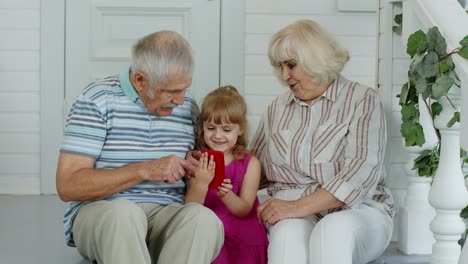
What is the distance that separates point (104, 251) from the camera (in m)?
2.76

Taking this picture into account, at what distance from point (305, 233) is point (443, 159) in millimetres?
519

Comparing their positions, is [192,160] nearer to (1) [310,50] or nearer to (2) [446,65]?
(1) [310,50]

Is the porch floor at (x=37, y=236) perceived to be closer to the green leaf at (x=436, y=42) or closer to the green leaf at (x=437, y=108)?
the green leaf at (x=437, y=108)

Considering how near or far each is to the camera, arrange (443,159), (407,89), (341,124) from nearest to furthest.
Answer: (443,159)
(407,89)
(341,124)

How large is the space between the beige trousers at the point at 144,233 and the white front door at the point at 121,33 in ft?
7.45

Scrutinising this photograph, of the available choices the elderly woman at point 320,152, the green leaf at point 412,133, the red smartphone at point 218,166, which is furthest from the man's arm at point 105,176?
the green leaf at point 412,133

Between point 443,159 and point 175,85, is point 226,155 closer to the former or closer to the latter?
point 175,85

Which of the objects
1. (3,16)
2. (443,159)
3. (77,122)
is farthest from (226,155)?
(3,16)

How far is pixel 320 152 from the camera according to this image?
123 inches

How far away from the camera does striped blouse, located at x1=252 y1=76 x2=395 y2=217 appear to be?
3051 mm

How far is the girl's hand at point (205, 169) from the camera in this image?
2990 millimetres

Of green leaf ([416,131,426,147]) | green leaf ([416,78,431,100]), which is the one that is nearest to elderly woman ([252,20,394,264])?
green leaf ([416,131,426,147])

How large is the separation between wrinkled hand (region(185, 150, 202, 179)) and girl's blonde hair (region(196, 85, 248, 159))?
99 mm

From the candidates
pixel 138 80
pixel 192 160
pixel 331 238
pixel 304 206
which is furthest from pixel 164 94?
pixel 331 238
